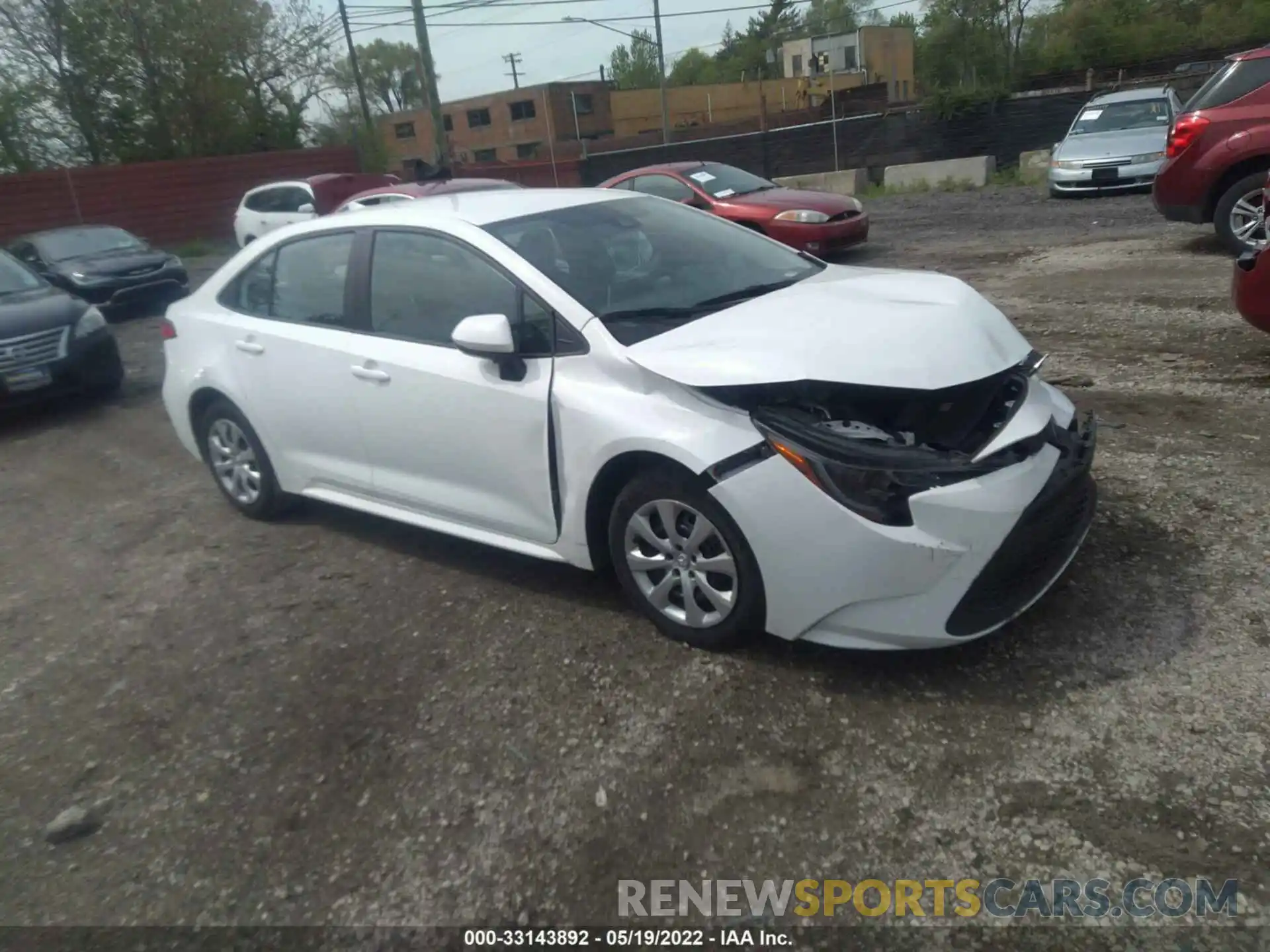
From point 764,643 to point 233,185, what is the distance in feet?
86.2

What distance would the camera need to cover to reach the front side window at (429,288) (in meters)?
4.04

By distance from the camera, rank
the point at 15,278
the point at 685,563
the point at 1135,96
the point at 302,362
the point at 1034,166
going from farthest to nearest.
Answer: the point at 1034,166
the point at 1135,96
the point at 15,278
the point at 302,362
the point at 685,563

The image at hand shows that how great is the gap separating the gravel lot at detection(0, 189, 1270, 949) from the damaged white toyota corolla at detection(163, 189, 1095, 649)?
0.27 m

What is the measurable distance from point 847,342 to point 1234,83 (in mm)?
7733

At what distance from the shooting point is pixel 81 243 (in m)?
14.1

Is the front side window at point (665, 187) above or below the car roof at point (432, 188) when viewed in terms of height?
below

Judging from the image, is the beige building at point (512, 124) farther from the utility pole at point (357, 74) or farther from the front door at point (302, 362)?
the front door at point (302, 362)

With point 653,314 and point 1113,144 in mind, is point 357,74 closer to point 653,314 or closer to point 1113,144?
point 1113,144

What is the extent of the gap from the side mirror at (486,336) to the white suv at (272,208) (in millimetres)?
13296

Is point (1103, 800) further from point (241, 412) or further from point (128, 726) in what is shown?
point (241, 412)

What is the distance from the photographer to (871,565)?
3.10 m

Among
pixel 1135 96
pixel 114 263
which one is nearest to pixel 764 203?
pixel 1135 96

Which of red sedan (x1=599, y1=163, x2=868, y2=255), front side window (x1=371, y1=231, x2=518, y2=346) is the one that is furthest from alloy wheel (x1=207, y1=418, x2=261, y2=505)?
red sedan (x1=599, y1=163, x2=868, y2=255)

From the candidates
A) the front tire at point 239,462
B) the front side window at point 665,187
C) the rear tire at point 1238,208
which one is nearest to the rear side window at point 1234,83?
the rear tire at point 1238,208
